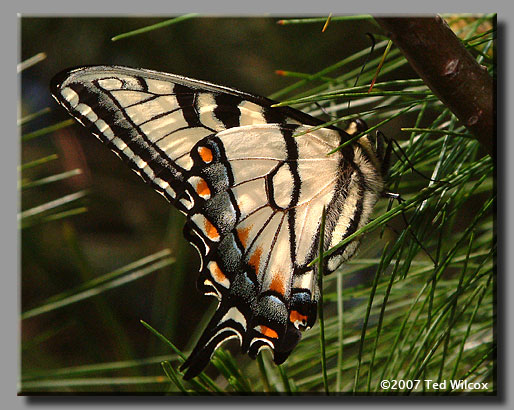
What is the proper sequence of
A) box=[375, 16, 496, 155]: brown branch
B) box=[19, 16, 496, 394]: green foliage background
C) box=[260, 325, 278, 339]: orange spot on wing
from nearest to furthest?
1. box=[375, 16, 496, 155]: brown branch
2. box=[260, 325, 278, 339]: orange spot on wing
3. box=[19, 16, 496, 394]: green foliage background

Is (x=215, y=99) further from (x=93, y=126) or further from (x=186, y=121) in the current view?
(x=93, y=126)

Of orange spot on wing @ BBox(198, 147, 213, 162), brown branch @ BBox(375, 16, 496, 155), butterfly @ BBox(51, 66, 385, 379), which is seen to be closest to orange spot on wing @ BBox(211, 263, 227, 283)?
butterfly @ BBox(51, 66, 385, 379)

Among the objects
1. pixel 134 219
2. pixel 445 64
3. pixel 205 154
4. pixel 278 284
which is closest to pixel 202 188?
pixel 205 154

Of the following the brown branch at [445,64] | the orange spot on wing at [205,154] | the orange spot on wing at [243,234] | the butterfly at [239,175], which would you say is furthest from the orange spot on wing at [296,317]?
the brown branch at [445,64]

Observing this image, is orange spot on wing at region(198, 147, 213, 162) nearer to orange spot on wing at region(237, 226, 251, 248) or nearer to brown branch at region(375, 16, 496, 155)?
orange spot on wing at region(237, 226, 251, 248)

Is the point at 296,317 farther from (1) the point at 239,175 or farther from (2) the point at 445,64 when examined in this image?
(2) the point at 445,64

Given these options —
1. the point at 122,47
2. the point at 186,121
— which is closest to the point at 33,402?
the point at 186,121
